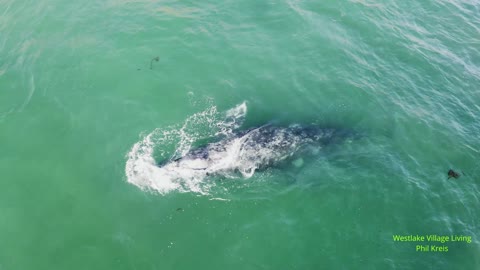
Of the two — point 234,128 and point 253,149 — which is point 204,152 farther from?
point 253,149

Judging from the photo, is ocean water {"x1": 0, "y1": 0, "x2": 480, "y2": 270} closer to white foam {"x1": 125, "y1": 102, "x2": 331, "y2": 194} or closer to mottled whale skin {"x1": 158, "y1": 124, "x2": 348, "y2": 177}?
white foam {"x1": 125, "y1": 102, "x2": 331, "y2": 194}

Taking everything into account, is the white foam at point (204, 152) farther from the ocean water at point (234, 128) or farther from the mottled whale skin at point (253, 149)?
the ocean water at point (234, 128)

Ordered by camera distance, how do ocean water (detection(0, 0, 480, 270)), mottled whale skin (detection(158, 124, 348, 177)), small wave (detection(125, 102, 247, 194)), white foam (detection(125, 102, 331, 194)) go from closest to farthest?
ocean water (detection(0, 0, 480, 270)) → small wave (detection(125, 102, 247, 194)) → white foam (detection(125, 102, 331, 194)) → mottled whale skin (detection(158, 124, 348, 177))

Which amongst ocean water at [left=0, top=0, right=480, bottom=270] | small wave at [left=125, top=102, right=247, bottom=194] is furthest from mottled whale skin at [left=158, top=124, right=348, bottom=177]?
ocean water at [left=0, top=0, right=480, bottom=270]

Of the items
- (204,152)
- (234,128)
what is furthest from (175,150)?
(234,128)

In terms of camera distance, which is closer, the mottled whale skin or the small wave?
the small wave
